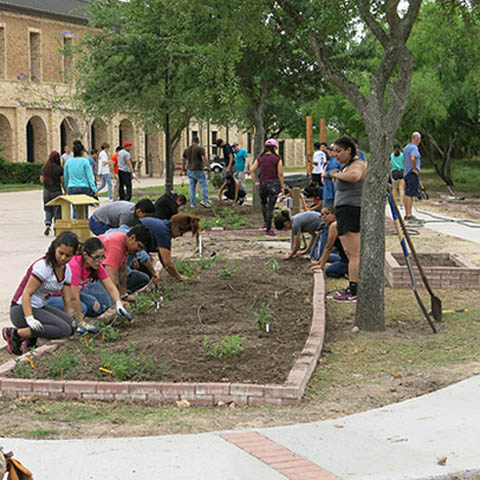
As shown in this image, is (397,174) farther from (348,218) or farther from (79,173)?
(348,218)

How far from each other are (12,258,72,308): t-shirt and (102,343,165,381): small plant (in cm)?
112

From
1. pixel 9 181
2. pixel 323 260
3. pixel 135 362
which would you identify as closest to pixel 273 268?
pixel 323 260

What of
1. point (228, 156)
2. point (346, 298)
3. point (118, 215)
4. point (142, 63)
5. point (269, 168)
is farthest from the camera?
point (228, 156)

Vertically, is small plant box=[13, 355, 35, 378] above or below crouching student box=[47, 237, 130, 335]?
below

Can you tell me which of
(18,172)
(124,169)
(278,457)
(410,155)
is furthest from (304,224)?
(18,172)

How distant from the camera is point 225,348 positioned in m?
6.73

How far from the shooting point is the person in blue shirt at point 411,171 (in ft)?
60.4

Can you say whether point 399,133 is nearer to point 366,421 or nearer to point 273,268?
point 273,268

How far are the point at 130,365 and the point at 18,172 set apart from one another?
136ft

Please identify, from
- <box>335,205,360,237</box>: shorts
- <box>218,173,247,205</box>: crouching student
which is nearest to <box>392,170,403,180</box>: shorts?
<box>218,173,247,205</box>: crouching student

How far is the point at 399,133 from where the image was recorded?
34188 millimetres

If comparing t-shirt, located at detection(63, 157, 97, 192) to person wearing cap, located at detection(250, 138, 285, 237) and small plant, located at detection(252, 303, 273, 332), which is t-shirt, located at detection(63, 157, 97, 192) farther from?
small plant, located at detection(252, 303, 273, 332)

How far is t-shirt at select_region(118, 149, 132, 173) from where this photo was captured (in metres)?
22.4

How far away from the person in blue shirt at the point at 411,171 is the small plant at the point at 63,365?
1274cm
